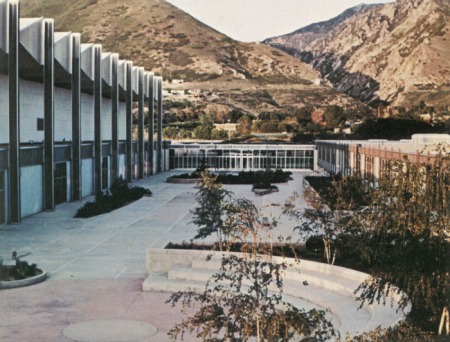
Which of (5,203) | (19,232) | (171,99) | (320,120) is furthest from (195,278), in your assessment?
(171,99)

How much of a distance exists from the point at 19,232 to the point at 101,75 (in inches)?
856

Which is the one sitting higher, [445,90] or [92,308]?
[445,90]

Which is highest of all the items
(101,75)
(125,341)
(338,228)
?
(101,75)

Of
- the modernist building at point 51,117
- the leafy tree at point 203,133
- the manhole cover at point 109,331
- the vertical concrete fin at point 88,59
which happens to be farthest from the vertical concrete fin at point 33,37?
the leafy tree at point 203,133

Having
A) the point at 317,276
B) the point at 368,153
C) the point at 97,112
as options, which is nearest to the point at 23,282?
the point at 317,276

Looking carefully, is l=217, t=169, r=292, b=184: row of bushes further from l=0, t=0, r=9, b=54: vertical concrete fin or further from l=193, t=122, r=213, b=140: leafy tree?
l=193, t=122, r=213, b=140: leafy tree

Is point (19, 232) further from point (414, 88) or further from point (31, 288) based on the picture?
point (414, 88)

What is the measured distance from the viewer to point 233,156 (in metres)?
78.9

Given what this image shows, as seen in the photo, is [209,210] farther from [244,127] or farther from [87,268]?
[244,127]

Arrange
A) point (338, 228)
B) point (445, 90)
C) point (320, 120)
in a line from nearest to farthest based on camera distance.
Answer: point (338, 228)
point (320, 120)
point (445, 90)

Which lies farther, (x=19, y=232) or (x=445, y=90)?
(x=445, y=90)

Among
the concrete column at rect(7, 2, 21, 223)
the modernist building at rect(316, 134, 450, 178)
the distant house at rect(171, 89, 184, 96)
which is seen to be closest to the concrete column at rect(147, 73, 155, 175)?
the modernist building at rect(316, 134, 450, 178)

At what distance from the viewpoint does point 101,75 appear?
50.0m

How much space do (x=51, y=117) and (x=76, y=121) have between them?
4.52 m
